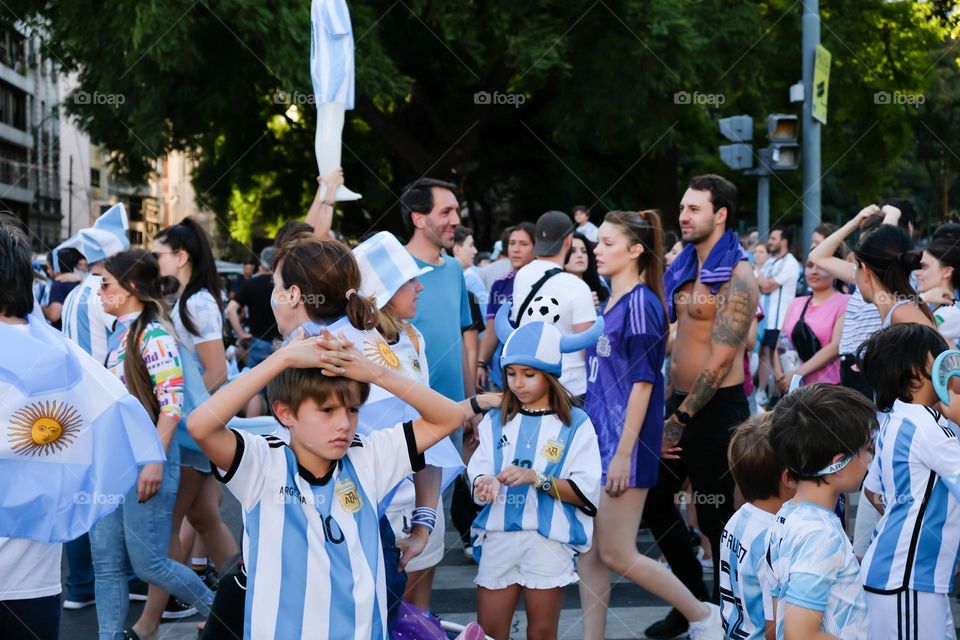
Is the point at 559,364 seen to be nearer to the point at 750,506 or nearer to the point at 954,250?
the point at 750,506

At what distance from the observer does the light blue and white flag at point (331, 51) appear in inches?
214

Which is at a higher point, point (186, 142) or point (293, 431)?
point (186, 142)

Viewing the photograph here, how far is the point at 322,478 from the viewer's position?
9.82 feet

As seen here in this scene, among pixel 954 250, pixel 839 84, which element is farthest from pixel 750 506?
pixel 839 84

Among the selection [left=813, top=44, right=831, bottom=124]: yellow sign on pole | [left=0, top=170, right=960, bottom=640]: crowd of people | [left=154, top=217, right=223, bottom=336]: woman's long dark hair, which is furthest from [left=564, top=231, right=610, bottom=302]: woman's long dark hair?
[left=813, top=44, right=831, bottom=124]: yellow sign on pole

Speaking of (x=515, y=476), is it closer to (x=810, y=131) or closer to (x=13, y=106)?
(x=810, y=131)


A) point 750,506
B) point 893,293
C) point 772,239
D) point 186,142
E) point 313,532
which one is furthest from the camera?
point 186,142

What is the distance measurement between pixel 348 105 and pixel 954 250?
3.15 m

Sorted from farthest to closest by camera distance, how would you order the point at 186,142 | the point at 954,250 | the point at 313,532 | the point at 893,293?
the point at 186,142, the point at 954,250, the point at 893,293, the point at 313,532

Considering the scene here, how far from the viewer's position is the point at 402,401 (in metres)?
3.70

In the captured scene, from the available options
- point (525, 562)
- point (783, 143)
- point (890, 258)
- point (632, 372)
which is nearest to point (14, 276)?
point (525, 562)

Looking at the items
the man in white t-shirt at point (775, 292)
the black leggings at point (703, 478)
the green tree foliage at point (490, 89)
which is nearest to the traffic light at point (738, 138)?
the man in white t-shirt at point (775, 292)

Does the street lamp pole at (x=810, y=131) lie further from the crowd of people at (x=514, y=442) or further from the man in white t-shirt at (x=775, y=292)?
the crowd of people at (x=514, y=442)

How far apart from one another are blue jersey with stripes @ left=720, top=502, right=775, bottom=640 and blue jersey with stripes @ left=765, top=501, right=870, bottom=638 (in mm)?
228
